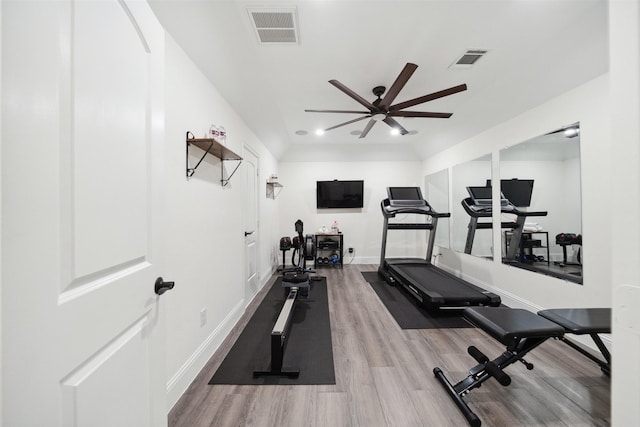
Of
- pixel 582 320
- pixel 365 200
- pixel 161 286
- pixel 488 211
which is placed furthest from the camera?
pixel 365 200

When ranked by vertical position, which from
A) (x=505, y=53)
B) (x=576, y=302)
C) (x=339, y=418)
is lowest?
(x=339, y=418)

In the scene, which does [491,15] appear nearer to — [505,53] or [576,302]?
[505,53]

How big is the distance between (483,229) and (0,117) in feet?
14.5

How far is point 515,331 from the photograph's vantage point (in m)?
1.45

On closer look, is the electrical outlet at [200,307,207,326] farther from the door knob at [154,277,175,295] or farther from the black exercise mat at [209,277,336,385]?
the door knob at [154,277,175,295]

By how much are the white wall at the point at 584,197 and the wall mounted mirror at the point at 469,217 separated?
24 cm

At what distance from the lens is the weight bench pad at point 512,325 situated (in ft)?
4.75

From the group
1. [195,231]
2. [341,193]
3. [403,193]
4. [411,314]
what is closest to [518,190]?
[403,193]

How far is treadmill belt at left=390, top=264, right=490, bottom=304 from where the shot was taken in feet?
9.21

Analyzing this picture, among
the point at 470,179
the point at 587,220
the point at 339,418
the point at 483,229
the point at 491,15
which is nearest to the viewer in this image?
the point at 339,418

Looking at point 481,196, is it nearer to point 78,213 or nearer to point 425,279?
point 425,279

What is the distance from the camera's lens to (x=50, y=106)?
22.6 inches

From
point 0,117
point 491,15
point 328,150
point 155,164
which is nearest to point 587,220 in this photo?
point 491,15

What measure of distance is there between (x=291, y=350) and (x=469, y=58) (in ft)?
11.1
